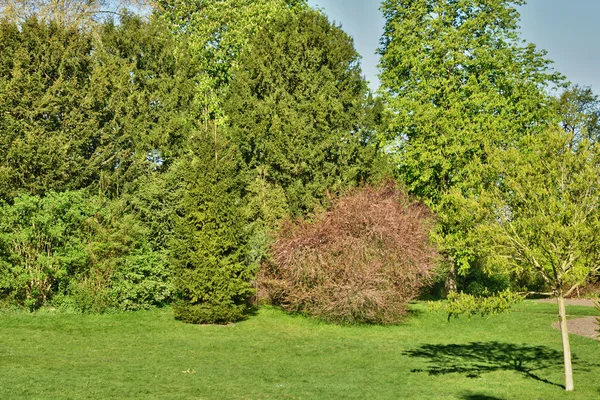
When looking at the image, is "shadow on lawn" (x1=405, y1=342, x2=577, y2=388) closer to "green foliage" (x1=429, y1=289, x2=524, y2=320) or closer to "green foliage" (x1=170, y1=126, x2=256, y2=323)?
"green foliage" (x1=429, y1=289, x2=524, y2=320)

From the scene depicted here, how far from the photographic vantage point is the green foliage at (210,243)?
86.2ft

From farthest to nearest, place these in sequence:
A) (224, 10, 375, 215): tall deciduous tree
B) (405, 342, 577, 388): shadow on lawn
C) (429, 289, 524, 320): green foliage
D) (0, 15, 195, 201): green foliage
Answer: (224, 10, 375, 215): tall deciduous tree, (0, 15, 195, 201): green foliage, (405, 342, 577, 388): shadow on lawn, (429, 289, 524, 320): green foliage

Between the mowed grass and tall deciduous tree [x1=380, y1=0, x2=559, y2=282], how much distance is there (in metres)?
8.58

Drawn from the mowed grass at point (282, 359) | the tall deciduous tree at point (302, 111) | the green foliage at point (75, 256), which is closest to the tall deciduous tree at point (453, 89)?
the tall deciduous tree at point (302, 111)

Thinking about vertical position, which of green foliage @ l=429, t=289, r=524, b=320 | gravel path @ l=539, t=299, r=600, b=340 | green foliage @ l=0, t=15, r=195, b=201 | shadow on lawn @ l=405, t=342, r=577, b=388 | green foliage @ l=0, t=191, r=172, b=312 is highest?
green foliage @ l=0, t=15, r=195, b=201

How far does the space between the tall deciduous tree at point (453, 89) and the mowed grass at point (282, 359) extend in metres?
8.58

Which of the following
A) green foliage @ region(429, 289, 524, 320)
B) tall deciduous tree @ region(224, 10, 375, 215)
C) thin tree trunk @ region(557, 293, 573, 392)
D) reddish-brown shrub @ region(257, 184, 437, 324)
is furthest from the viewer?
tall deciduous tree @ region(224, 10, 375, 215)

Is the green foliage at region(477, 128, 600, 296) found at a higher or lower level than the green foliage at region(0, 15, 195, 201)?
lower

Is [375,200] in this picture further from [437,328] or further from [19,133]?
[19,133]

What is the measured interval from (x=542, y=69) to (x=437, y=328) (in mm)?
16191

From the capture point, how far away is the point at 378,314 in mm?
27250

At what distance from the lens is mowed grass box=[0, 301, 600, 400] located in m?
14.9

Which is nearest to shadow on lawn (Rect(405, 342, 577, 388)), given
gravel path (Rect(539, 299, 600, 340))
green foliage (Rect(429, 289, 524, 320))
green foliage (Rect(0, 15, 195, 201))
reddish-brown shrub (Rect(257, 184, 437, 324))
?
green foliage (Rect(429, 289, 524, 320))

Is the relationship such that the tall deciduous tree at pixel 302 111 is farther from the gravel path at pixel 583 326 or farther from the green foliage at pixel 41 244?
the gravel path at pixel 583 326
